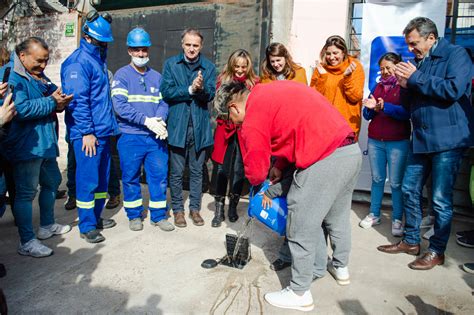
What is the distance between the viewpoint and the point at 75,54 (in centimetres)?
355

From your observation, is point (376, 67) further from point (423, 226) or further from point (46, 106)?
point (46, 106)

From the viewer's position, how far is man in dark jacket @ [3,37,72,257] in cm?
314

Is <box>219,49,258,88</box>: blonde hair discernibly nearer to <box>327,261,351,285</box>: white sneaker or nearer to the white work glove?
the white work glove

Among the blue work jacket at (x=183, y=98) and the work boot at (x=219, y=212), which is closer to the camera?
the blue work jacket at (x=183, y=98)

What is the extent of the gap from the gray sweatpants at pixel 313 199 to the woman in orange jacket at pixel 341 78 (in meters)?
1.45

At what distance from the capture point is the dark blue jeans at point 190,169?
13.2 feet

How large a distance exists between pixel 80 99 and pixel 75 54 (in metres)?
0.46

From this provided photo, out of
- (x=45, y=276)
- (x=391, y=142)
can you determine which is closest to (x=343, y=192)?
(x=391, y=142)

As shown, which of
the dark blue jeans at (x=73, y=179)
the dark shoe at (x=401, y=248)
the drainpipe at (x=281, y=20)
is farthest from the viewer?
the drainpipe at (x=281, y=20)

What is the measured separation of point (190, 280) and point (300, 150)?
136cm

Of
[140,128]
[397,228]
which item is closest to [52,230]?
[140,128]

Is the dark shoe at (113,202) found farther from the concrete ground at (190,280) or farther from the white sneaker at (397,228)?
the white sneaker at (397,228)

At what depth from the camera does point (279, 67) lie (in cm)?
384

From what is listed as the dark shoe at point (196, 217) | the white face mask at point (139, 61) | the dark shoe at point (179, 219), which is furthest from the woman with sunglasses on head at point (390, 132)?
the white face mask at point (139, 61)
